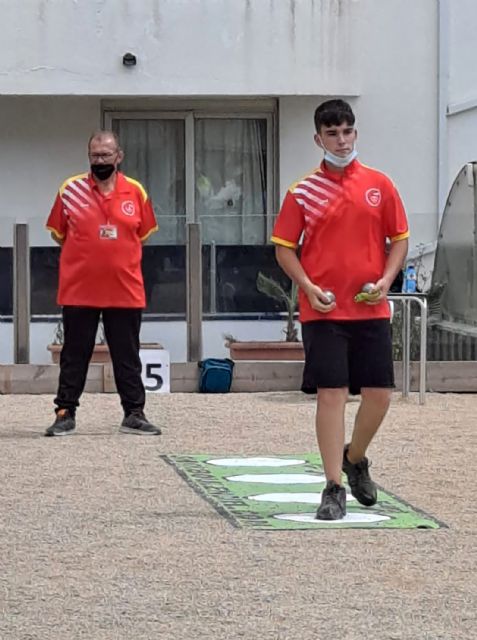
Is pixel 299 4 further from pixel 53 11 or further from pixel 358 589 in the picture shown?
pixel 358 589

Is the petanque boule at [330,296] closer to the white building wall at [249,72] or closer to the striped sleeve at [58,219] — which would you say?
the striped sleeve at [58,219]

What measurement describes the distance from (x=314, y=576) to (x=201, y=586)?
1.52ft

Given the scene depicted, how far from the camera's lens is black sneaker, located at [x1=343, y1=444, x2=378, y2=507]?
777 cm

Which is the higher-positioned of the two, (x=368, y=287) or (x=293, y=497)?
(x=368, y=287)

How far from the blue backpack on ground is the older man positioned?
2844mm

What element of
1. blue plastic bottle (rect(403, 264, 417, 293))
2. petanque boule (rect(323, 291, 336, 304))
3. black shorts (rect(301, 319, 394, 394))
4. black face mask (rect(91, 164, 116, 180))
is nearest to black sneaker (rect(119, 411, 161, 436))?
black face mask (rect(91, 164, 116, 180))

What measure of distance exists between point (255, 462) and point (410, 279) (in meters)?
7.06

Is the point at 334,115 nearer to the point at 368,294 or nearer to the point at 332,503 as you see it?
the point at 368,294

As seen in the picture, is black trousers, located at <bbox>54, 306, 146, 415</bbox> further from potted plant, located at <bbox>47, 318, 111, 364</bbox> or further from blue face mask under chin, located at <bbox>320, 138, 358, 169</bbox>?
blue face mask under chin, located at <bbox>320, 138, 358, 169</bbox>

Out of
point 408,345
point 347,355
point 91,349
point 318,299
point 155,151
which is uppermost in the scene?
point 155,151

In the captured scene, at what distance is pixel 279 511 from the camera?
783 centimetres

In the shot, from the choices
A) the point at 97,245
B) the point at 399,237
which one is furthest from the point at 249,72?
the point at 399,237

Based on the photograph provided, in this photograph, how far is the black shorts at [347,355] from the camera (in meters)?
7.42

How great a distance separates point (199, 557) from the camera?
6.63 m
